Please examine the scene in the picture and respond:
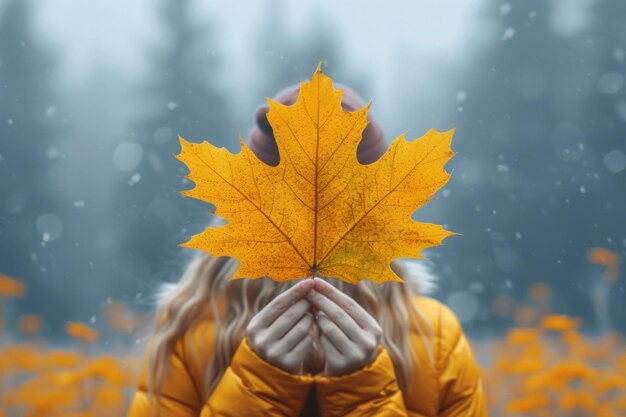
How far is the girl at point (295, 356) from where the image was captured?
3.23 ft

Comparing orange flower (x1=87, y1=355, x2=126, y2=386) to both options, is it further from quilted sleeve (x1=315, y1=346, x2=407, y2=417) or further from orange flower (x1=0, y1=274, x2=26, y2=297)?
quilted sleeve (x1=315, y1=346, x2=407, y2=417)

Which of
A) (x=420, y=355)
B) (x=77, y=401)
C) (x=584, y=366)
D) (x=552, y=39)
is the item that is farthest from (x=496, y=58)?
(x=420, y=355)

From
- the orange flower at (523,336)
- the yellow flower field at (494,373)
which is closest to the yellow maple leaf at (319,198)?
the yellow flower field at (494,373)

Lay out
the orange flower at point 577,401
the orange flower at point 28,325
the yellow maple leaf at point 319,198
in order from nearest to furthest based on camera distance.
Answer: the yellow maple leaf at point 319,198
the orange flower at point 577,401
the orange flower at point 28,325

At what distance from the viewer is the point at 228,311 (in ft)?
3.99

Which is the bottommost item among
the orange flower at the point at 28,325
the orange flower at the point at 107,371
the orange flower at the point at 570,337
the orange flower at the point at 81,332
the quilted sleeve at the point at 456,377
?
the quilted sleeve at the point at 456,377

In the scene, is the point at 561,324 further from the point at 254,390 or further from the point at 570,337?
the point at 254,390

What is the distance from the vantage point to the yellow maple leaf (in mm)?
764

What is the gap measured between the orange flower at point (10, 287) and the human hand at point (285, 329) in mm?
2286

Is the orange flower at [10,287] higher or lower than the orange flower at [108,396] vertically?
higher

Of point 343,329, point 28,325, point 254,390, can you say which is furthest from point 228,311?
point 28,325

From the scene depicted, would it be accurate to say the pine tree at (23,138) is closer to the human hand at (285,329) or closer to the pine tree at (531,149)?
the pine tree at (531,149)

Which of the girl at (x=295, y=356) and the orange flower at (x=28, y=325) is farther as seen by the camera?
the orange flower at (x=28, y=325)

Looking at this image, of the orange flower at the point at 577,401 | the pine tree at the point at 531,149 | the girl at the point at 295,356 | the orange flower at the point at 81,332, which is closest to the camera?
the girl at the point at 295,356
